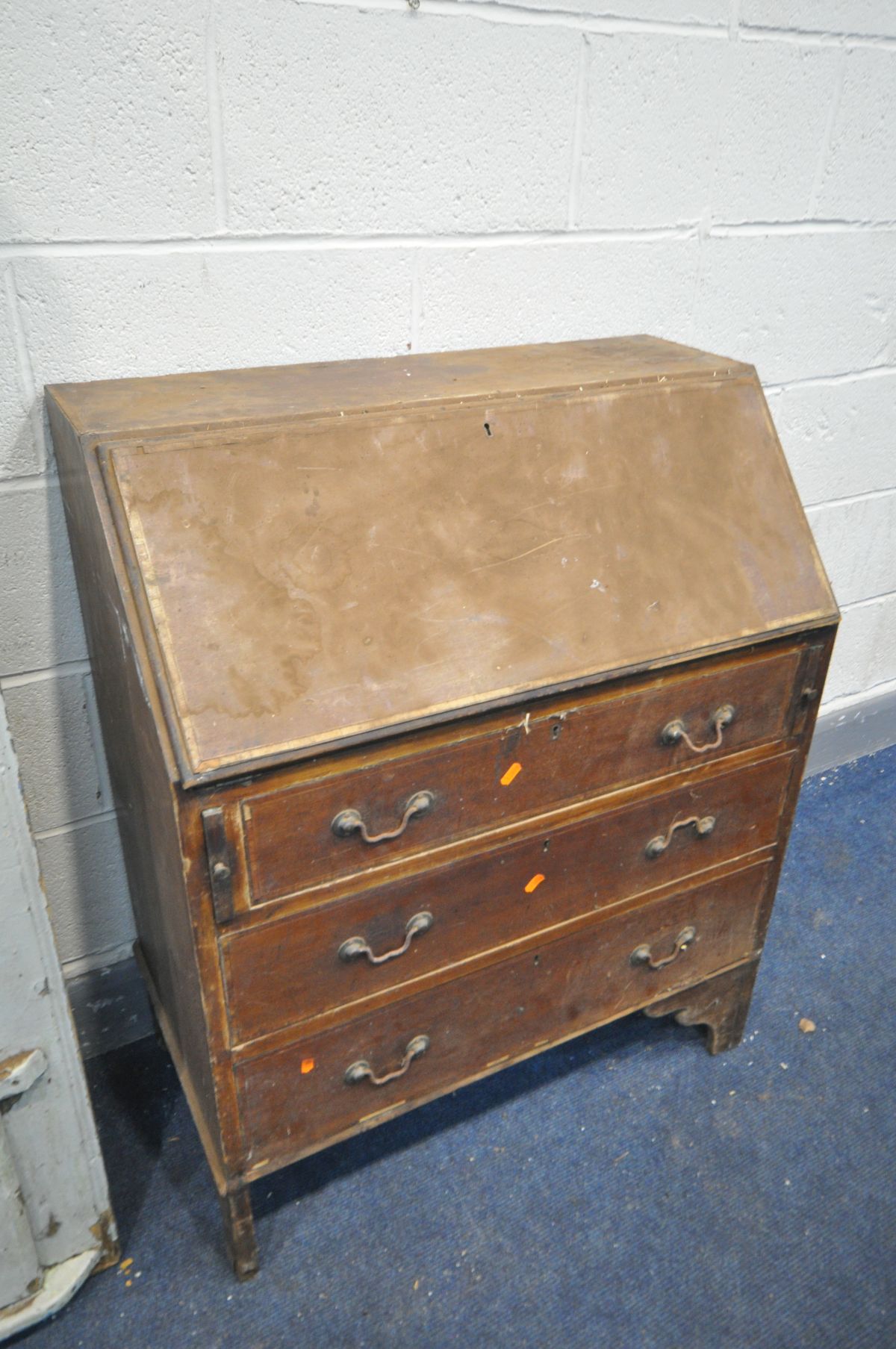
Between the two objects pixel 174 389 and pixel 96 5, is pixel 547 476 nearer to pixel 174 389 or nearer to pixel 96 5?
pixel 174 389

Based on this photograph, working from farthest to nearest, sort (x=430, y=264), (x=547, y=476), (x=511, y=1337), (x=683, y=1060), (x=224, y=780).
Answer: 1. (x=683, y=1060)
2. (x=430, y=264)
3. (x=511, y=1337)
4. (x=547, y=476)
5. (x=224, y=780)

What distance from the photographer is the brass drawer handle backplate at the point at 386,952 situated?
133cm

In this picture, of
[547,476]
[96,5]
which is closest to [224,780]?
[547,476]

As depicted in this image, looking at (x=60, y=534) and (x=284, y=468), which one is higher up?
(x=284, y=468)

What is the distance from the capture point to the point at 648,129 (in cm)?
176

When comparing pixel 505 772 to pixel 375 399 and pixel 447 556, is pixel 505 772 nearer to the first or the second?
pixel 447 556

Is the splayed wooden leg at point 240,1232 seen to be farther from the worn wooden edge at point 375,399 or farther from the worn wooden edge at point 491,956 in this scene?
the worn wooden edge at point 375,399

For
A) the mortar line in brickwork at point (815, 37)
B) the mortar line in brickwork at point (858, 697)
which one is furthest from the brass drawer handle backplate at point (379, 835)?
the mortar line in brickwork at point (858, 697)

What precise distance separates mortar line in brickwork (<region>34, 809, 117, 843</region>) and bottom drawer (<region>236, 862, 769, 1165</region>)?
2.01ft

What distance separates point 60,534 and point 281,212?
23.6 inches

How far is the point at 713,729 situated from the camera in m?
1.51

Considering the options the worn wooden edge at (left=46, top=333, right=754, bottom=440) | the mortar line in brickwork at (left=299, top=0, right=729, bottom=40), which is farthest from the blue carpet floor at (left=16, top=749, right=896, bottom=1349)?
the mortar line in brickwork at (left=299, top=0, right=729, bottom=40)

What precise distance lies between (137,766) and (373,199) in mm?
950

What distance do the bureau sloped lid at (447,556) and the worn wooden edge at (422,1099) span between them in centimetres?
71
